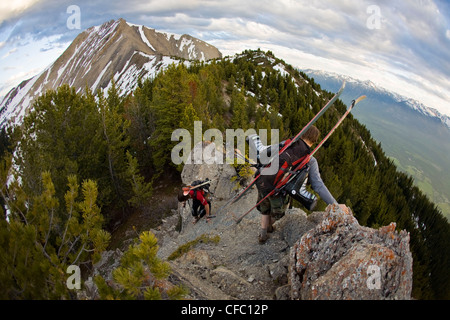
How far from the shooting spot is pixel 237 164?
12977 millimetres

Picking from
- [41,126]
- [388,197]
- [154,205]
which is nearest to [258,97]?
[388,197]

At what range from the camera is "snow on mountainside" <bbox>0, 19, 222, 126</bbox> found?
102812mm

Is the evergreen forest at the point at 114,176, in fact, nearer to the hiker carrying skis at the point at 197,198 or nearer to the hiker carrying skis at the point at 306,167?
the hiker carrying skis at the point at 306,167

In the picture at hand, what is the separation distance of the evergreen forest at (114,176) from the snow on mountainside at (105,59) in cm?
5684

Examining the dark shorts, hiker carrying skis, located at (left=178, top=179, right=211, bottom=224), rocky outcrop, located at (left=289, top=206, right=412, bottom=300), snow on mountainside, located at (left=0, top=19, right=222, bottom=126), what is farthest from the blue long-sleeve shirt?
snow on mountainside, located at (left=0, top=19, right=222, bottom=126)

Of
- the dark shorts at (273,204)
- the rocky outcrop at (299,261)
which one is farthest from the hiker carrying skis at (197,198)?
the dark shorts at (273,204)

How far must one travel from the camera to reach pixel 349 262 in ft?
14.9

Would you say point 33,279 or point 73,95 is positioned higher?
point 73,95

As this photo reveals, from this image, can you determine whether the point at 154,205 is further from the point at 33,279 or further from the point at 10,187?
the point at 33,279

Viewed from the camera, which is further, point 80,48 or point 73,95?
point 80,48

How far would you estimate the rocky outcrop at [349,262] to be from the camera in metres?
4.19

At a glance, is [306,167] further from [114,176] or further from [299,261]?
[114,176]

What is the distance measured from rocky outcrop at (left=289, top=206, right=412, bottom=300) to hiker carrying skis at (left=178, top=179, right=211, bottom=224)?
5.40m

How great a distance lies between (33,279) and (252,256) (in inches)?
203
